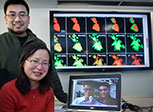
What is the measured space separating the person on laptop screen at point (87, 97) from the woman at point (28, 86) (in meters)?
0.46

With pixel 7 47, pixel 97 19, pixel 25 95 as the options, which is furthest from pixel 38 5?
pixel 25 95

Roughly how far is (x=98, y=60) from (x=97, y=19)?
51cm

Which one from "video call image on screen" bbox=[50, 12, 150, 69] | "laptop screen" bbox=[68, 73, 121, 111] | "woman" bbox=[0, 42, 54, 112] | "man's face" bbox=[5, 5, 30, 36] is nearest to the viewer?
"woman" bbox=[0, 42, 54, 112]

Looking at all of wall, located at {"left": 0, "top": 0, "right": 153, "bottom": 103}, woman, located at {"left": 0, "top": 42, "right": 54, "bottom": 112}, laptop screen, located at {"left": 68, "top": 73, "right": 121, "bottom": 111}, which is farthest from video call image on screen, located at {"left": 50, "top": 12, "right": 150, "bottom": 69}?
woman, located at {"left": 0, "top": 42, "right": 54, "bottom": 112}

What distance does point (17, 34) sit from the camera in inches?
47.6

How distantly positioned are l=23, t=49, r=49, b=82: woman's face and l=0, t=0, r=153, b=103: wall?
0.98 metres

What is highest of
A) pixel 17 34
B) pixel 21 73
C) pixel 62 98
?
pixel 17 34

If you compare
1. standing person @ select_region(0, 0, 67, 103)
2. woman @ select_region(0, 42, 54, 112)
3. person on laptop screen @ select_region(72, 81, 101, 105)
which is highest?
standing person @ select_region(0, 0, 67, 103)

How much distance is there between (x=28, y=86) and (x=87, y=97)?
1.99 feet

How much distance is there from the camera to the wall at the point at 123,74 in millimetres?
1893

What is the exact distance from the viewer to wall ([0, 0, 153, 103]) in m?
1.89

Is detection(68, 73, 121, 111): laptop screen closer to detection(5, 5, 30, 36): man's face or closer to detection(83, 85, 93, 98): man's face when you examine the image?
detection(83, 85, 93, 98): man's face

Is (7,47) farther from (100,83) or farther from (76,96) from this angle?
(100,83)

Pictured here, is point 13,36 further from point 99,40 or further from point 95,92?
point 99,40
